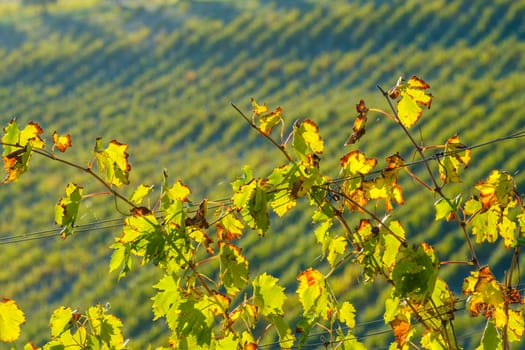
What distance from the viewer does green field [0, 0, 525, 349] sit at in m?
9.57

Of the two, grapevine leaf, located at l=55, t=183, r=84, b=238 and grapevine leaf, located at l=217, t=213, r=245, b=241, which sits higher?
grapevine leaf, located at l=55, t=183, r=84, b=238

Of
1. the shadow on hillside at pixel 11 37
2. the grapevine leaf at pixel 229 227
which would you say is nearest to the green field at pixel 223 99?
the shadow on hillside at pixel 11 37

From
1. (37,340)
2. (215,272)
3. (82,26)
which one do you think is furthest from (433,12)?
(37,340)

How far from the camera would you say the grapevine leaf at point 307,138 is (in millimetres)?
2346

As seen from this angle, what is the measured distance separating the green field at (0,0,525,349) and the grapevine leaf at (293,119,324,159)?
5364 millimetres

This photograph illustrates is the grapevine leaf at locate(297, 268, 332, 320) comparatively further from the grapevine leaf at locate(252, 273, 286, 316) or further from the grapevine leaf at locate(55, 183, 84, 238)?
the grapevine leaf at locate(55, 183, 84, 238)

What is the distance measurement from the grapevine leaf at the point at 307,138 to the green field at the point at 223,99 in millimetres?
5364

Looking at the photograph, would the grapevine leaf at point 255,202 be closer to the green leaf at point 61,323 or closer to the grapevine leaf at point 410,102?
the grapevine leaf at point 410,102

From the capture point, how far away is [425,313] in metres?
2.61

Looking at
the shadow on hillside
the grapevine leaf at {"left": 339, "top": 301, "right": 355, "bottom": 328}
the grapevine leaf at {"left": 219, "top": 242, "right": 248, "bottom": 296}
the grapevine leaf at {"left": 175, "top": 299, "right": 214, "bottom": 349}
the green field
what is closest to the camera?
the grapevine leaf at {"left": 175, "top": 299, "right": 214, "bottom": 349}

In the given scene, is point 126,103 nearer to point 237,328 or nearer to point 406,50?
point 406,50

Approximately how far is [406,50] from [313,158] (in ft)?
46.1

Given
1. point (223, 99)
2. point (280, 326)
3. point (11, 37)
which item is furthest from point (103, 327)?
point (11, 37)

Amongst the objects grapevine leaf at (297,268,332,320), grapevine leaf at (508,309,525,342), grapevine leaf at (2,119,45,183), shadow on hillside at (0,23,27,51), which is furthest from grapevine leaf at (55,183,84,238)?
shadow on hillside at (0,23,27,51)
